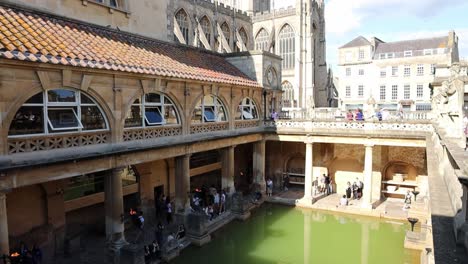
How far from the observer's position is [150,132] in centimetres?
1381

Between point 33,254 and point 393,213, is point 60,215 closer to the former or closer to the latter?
point 33,254

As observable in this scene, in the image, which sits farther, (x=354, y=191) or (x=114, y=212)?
(x=354, y=191)

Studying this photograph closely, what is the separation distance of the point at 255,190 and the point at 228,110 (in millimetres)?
6891

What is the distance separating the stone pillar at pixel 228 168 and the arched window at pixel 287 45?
104 ft

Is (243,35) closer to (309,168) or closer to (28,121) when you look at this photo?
(309,168)

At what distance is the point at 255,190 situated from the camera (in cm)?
2320

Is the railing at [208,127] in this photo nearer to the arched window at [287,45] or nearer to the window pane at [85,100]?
the window pane at [85,100]

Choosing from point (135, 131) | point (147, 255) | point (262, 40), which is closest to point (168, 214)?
point (147, 255)

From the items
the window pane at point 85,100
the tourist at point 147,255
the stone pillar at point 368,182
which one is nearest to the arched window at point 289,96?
the stone pillar at point 368,182

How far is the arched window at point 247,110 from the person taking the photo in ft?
68.1

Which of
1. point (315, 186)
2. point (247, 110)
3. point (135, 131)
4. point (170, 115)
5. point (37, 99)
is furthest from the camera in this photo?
point (315, 186)

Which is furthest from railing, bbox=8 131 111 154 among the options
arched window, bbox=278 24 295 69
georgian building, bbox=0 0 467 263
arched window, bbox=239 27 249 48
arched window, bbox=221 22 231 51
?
arched window, bbox=278 24 295 69

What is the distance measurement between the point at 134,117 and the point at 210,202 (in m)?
8.80

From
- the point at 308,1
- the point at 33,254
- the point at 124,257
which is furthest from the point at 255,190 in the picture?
the point at 308,1
